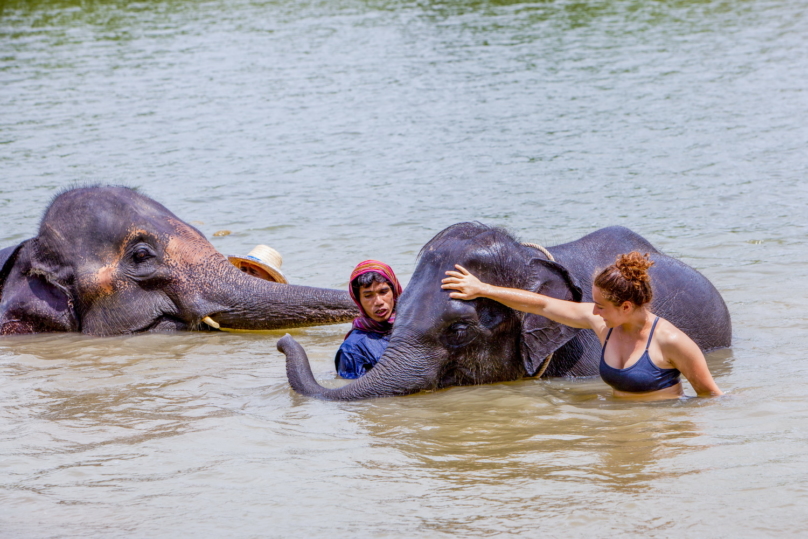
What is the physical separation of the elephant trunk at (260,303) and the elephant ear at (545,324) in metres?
1.97

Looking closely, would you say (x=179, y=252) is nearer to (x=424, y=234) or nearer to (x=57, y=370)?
(x=57, y=370)

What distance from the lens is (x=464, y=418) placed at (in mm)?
5426

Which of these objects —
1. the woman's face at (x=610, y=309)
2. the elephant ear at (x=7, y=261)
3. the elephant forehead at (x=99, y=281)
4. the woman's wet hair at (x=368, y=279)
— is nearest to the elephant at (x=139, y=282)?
the elephant forehead at (x=99, y=281)

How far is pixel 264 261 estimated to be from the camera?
26.6ft

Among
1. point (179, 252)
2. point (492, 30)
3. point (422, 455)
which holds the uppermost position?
point (492, 30)

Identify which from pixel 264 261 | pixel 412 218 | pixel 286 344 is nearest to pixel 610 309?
pixel 286 344

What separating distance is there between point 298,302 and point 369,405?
207cm

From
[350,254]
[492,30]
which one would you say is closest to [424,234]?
[350,254]

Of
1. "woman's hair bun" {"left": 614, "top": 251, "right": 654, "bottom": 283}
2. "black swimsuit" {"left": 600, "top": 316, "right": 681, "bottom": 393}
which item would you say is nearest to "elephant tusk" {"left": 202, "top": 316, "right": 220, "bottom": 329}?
"black swimsuit" {"left": 600, "top": 316, "right": 681, "bottom": 393}

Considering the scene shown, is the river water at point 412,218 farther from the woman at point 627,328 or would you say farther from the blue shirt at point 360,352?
the blue shirt at point 360,352

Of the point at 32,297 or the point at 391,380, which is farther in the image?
the point at 32,297

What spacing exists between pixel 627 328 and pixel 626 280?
1.25ft

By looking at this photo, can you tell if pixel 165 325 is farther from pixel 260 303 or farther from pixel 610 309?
pixel 610 309

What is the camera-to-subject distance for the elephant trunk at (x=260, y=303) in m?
7.51
